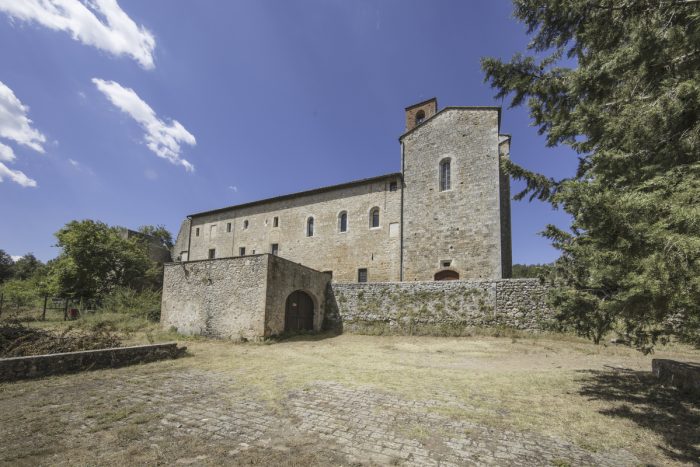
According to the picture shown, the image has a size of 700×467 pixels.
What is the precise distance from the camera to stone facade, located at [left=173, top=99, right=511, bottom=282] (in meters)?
18.2

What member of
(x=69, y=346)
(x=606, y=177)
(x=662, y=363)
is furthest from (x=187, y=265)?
(x=662, y=363)

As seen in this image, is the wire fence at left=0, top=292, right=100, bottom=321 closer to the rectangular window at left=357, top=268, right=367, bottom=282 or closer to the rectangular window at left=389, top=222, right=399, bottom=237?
the rectangular window at left=357, top=268, right=367, bottom=282

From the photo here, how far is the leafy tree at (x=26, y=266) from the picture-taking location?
4319 cm

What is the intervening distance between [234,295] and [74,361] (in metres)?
6.73

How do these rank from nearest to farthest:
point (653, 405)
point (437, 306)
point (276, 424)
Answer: point (276, 424) → point (653, 405) → point (437, 306)

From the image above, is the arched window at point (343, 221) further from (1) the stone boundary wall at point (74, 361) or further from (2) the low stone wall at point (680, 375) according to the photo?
(2) the low stone wall at point (680, 375)

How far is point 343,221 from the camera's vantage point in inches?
909

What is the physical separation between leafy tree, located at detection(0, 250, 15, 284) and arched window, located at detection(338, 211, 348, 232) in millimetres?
46358

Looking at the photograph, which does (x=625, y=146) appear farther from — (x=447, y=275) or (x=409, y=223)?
(x=409, y=223)

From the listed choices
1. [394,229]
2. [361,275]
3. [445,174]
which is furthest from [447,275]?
[445,174]

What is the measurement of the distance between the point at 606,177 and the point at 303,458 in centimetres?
616

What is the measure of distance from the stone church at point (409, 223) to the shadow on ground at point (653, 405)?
9992mm

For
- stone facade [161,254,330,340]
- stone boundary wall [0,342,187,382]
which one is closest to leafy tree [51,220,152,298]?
stone facade [161,254,330,340]

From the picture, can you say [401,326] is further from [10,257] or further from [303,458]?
[10,257]
